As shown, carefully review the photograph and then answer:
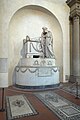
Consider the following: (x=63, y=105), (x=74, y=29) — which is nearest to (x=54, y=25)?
(x=74, y=29)

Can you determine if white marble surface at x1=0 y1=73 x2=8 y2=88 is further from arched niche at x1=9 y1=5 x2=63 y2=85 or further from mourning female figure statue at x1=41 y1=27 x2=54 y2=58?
mourning female figure statue at x1=41 y1=27 x2=54 y2=58

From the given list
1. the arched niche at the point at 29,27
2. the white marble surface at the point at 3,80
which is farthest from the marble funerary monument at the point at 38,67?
the arched niche at the point at 29,27

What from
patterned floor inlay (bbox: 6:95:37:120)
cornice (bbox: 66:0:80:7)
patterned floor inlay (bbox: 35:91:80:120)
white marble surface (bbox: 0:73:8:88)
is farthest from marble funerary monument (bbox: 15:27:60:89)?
cornice (bbox: 66:0:80:7)

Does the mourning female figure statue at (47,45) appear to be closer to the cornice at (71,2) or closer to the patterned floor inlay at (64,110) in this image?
the cornice at (71,2)

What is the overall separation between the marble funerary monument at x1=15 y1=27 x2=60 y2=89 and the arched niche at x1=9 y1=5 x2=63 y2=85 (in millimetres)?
754

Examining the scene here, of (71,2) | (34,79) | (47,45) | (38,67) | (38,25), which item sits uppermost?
(71,2)

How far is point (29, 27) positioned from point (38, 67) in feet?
11.4

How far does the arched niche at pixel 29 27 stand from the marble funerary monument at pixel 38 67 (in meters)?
0.75

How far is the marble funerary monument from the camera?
706cm

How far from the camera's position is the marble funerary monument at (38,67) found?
278 inches

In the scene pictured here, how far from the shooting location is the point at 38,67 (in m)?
7.09

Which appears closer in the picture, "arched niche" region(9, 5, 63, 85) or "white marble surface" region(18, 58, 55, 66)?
"white marble surface" region(18, 58, 55, 66)

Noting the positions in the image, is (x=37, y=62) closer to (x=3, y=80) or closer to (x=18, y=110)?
(x=3, y=80)

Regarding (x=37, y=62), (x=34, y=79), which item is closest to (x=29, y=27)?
(x=37, y=62)
